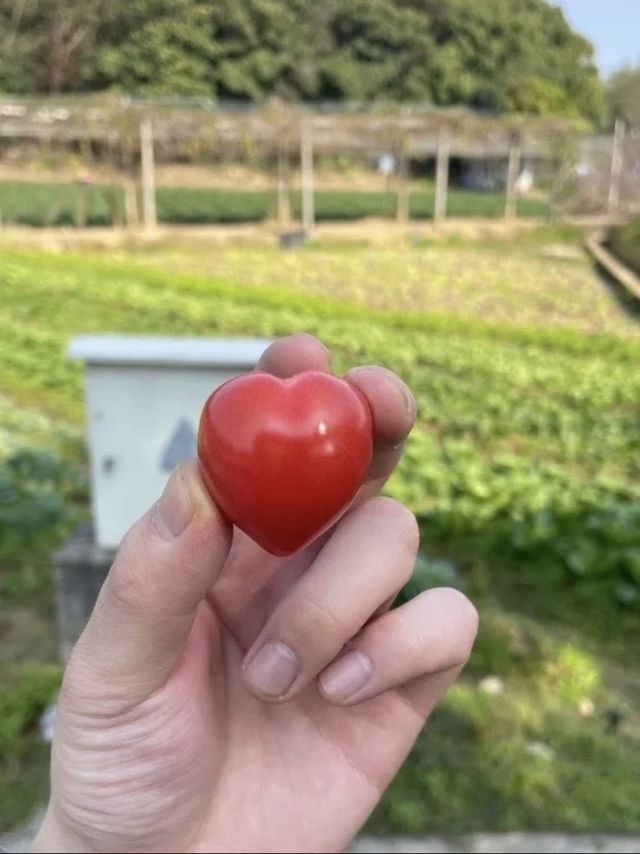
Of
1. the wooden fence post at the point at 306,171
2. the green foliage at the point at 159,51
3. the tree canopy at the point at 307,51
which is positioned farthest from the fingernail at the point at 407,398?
the tree canopy at the point at 307,51

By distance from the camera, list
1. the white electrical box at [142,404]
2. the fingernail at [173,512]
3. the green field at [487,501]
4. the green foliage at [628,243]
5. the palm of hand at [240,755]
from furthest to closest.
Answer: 1. the green foliage at [628,243]
2. the white electrical box at [142,404]
3. the green field at [487,501]
4. the palm of hand at [240,755]
5. the fingernail at [173,512]

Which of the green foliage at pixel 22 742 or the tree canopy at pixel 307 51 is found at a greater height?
the tree canopy at pixel 307 51

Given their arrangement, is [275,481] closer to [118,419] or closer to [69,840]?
[69,840]

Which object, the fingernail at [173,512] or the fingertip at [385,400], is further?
the fingertip at [385,400]

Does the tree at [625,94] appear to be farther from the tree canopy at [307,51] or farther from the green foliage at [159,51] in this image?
the green foliage at [159,51]

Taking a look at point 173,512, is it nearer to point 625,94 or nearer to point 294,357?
point 294,357

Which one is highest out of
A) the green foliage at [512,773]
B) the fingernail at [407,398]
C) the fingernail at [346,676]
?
the fingernail at [407,398]

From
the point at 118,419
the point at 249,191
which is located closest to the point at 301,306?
the point at 118,419
